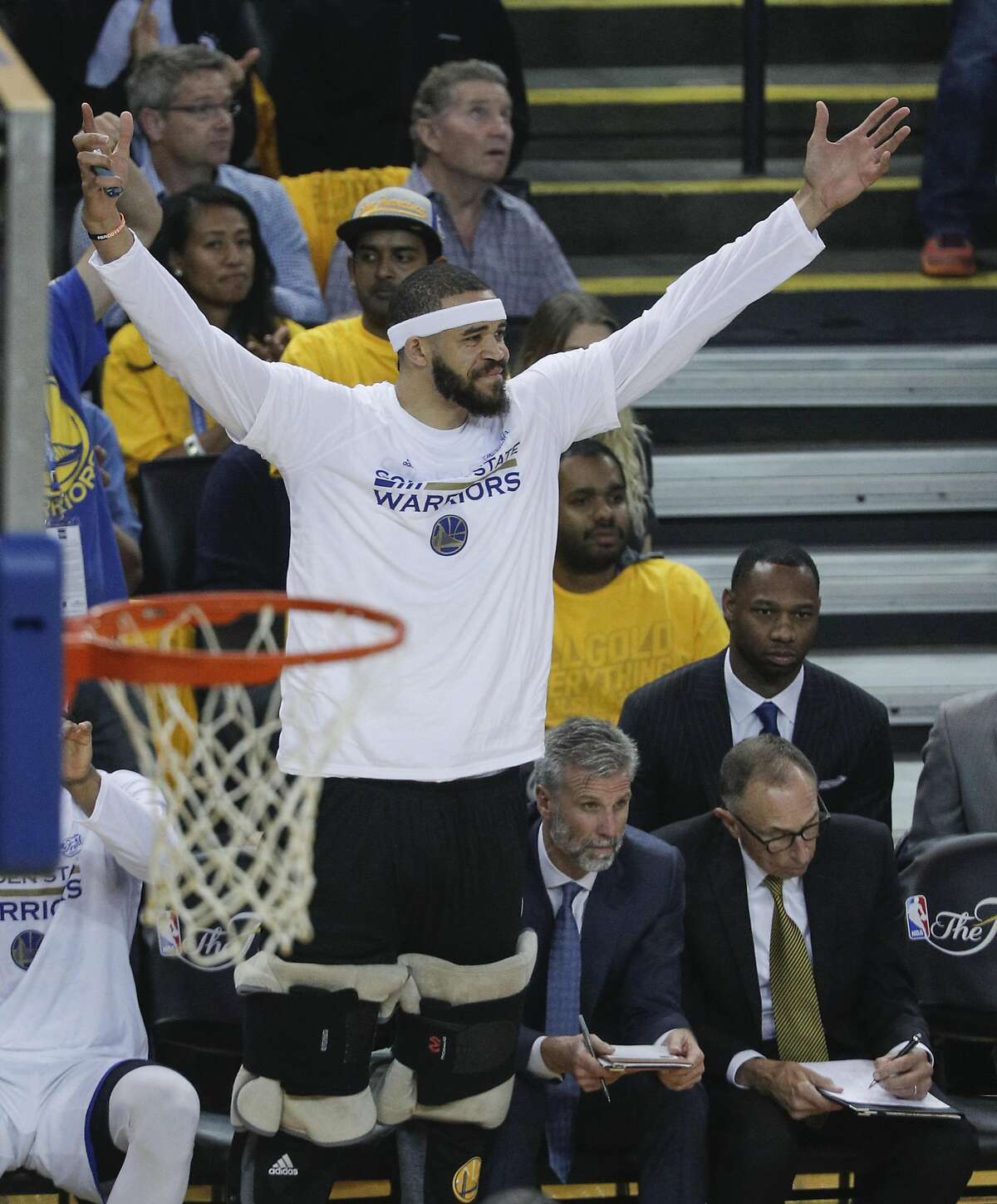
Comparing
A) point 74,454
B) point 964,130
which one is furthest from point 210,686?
point 964,130

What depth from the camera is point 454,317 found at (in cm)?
417

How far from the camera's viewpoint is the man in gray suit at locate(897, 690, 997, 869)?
5.25 m

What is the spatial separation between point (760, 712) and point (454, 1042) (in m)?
1.51

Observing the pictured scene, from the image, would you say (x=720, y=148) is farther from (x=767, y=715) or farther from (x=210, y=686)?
(x=210, y=686)

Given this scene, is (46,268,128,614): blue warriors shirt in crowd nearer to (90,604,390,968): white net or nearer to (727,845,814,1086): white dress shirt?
(90,604,390,968): white net

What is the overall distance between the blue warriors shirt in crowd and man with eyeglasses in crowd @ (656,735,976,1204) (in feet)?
5.26

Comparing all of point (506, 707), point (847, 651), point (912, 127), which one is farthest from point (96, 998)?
point (912, 127)

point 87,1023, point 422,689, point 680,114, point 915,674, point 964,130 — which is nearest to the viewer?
point 422,689

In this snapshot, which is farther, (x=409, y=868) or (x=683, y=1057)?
(x=683, y=1057)

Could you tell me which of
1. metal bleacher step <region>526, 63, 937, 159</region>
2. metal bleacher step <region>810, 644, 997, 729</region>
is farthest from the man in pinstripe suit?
metal bleacher step <region>526, 63, 937, 159</region>

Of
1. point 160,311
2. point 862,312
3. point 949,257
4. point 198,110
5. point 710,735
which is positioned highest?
point 198,110

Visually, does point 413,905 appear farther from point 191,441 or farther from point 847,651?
point 847,651

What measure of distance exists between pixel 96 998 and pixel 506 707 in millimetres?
1269

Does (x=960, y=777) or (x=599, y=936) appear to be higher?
(x=960, y=777)
